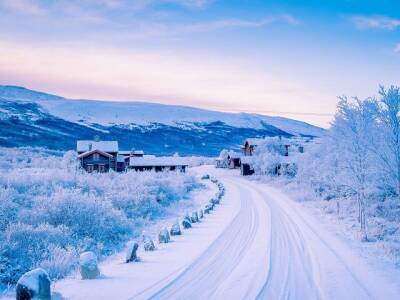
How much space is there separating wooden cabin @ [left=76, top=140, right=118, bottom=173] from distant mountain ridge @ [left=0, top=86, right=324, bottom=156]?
4198cm

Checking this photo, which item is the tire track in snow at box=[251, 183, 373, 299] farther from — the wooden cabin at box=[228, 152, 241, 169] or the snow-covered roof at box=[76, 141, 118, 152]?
the wooden cabin at box=[228, 152, 241, 169]

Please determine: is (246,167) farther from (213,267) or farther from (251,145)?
(213,267)

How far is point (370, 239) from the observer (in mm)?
16203

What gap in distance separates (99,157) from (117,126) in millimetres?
90061

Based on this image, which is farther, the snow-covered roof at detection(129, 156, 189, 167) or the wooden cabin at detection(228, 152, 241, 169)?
the wooden cabin at detection(228, 152, 241, 169)

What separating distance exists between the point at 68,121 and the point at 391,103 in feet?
443

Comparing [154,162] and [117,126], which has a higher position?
[117,126]

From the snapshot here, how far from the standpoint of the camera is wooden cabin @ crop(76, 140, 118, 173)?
196ft

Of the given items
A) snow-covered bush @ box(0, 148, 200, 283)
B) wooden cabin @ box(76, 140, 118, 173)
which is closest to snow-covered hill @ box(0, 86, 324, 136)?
wooden cabin @ box(76, 140, 118, 173)

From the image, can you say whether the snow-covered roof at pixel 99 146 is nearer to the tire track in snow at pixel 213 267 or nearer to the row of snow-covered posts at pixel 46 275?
the tire track in snow at pixel 213 267

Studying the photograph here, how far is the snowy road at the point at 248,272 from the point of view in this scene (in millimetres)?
8844

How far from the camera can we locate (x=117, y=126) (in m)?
149

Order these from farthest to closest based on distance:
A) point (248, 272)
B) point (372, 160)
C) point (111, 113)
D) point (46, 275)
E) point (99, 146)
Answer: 1. point (111, 113)
2. point (99, 146)
3. point (372, 160)
4. point (248, 272)
5. point (46, 275)

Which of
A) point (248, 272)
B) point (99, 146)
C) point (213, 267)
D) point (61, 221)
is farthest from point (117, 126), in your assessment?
point (248, 272)
